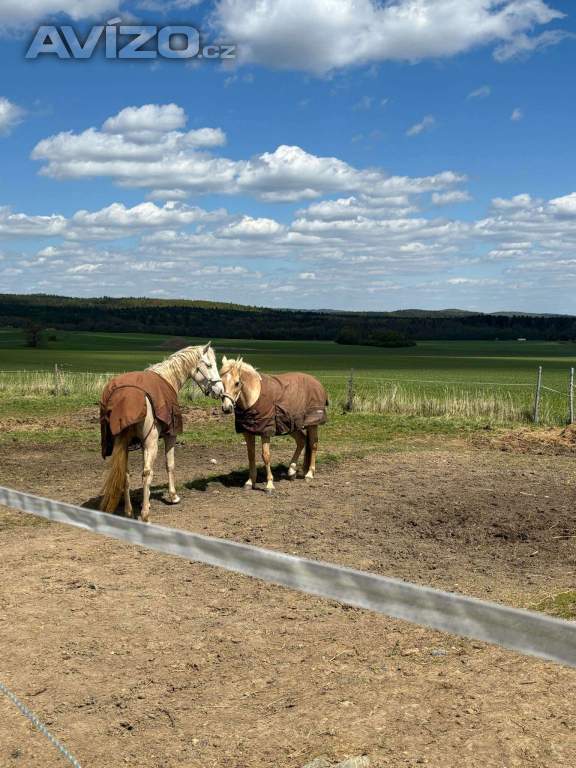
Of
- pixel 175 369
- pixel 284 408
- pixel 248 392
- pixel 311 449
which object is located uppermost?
pixel 175 369

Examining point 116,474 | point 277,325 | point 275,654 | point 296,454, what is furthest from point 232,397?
point 277,325

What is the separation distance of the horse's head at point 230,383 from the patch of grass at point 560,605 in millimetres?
5007

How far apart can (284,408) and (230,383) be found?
1064mm

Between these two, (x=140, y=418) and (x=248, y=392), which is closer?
(x=140, y=418)

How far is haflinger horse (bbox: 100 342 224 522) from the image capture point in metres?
8.25

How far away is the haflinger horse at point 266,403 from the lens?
32.7 ft

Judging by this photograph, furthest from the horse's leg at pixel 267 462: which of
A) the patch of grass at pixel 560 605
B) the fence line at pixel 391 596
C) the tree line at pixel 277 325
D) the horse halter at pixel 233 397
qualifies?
the tree line at pixel 277 325

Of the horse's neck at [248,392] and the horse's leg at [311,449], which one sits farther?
the horse's leg at [311,449]

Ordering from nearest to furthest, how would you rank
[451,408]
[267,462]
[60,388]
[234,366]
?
[234,366], [267,462], [451,408], [60,388]

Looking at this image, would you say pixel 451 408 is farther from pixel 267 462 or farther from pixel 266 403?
pixel 266 403

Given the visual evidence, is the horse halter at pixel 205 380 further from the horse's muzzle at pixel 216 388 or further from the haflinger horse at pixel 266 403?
the haflinger horse at pixel 266 403

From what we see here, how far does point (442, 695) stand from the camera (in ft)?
13.9

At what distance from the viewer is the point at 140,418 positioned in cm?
830

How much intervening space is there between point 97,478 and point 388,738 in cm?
870
